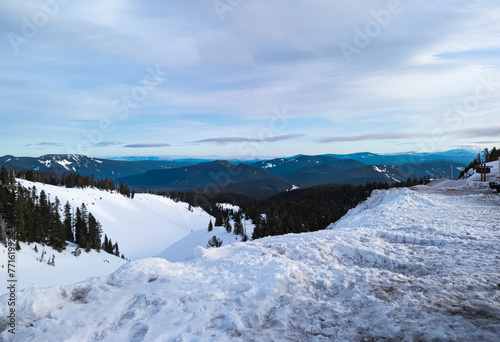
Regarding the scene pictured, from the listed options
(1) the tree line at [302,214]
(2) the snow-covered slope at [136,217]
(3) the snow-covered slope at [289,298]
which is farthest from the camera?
(2) the snow-covered slope at [136,217]

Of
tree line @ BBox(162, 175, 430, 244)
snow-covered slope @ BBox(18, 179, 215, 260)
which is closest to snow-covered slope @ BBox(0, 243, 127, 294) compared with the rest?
tree line @ BBox(162, 175, 430, 244)

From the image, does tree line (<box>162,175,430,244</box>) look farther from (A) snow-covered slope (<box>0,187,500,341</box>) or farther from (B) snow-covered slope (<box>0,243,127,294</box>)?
(A) snow-covered slope (<box>0,187,500,341</box>)

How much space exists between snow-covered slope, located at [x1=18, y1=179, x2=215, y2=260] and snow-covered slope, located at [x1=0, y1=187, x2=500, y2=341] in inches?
3930

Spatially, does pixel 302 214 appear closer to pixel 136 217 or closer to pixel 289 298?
pixel 289 298

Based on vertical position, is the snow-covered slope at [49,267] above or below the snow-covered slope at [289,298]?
below

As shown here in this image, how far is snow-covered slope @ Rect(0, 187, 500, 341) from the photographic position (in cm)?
586

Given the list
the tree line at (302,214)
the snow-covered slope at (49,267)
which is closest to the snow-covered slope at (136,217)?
the tree line at (302,214)

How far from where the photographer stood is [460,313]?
6.16 m

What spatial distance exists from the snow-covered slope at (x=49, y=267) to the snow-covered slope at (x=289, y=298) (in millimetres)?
31745

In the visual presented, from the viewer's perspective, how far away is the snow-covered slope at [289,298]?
231 inches

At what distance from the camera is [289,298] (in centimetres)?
749

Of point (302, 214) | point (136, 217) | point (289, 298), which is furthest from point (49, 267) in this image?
point (136, 217)

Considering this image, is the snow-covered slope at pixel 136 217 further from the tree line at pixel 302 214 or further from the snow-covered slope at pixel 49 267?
the snow-covered slope at pixel 49 267

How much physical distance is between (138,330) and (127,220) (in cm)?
14418
